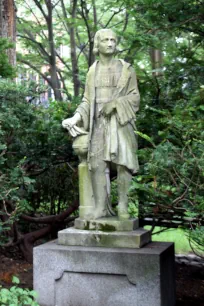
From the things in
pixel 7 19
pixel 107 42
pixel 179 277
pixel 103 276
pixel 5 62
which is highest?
pixel 7 19

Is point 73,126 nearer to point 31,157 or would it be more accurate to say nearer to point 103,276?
point 103,276

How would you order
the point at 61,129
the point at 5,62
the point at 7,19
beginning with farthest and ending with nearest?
the point at 7,19 < the point at 61,129 < the point at 5,62

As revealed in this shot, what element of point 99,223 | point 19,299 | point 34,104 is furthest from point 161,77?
point 19,299

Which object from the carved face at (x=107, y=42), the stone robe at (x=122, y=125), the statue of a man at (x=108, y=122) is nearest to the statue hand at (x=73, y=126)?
the statue of a man at (x=108, y=122)

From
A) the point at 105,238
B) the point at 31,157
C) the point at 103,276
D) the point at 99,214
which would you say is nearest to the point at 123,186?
the point at 99,214

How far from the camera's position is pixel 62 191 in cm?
901

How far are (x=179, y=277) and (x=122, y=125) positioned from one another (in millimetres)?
3131

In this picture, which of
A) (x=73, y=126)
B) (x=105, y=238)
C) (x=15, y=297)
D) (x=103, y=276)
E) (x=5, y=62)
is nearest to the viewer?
(x=15, y=297)

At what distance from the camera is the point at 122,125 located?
5895mm

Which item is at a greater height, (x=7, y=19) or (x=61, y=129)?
(x=7, y=19)

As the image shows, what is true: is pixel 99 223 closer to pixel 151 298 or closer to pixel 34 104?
pixel 151 298

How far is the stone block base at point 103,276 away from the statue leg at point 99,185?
0.56 m

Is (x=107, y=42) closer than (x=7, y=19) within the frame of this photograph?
Yes

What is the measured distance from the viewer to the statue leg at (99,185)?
237 inches
